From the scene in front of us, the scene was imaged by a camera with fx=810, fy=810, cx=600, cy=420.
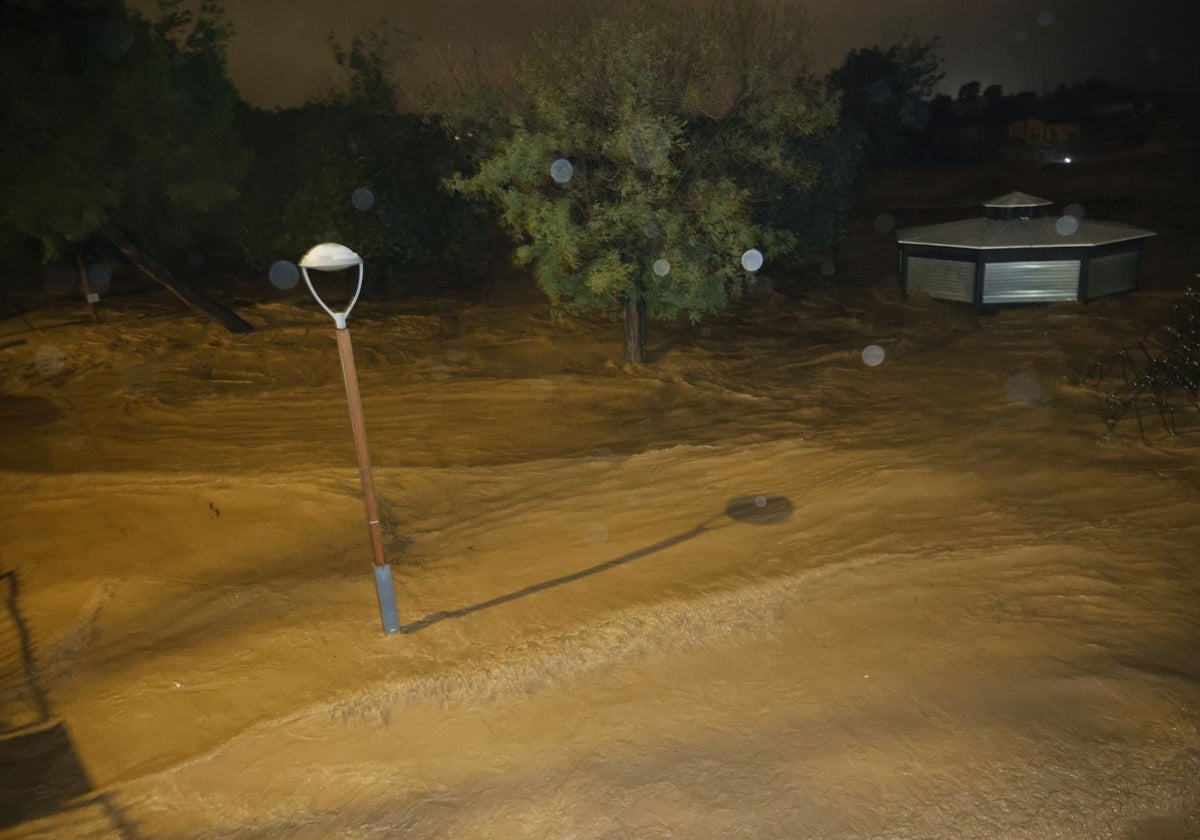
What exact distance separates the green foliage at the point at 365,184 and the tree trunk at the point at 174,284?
237 cm

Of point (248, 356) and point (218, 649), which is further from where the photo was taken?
point (248, 356)

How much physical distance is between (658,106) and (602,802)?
34.9ft

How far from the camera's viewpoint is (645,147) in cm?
1223

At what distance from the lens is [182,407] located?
14.0 m

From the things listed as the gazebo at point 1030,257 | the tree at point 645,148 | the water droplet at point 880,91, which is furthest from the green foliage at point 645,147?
the water droplet at point 880,91

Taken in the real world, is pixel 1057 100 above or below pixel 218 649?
above

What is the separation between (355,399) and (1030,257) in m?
16.6

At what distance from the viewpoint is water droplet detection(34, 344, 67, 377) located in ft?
54.2

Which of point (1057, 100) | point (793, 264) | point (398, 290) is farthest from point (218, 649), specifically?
point (1057, 100)

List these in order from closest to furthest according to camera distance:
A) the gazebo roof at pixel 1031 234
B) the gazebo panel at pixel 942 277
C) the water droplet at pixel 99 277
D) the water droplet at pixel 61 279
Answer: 1. the gazebo roof at pixel 1031 234
2. the gazebo panel at pixel 942 277
3. the water droplet at pixel 99 277
4. the water droplet at pixel 61 279

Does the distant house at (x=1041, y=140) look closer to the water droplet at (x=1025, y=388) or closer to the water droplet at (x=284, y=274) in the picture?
the water droplet at (x=1025, y=388)

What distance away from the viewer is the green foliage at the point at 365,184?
2044cm

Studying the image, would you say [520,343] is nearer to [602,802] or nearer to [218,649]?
[218,649]

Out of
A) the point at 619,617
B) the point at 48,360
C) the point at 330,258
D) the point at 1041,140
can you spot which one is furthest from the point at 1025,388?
the point at 1041,140
